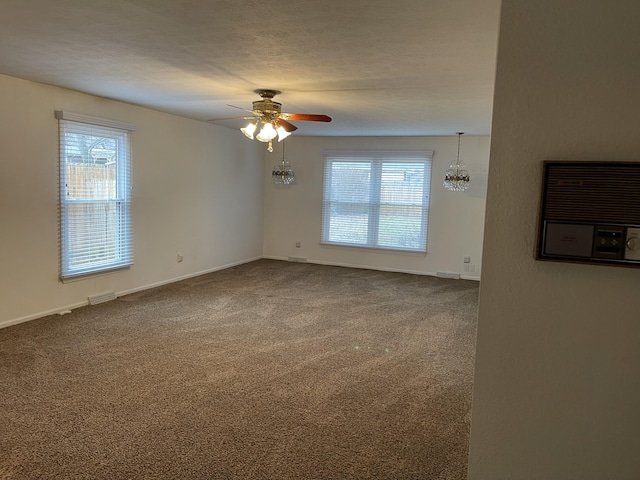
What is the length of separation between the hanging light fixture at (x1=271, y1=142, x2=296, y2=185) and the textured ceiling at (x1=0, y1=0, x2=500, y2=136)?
2967 mm

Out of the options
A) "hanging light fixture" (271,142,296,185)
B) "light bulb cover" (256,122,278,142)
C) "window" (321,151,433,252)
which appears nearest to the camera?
"light bulb cover" (256,122,278,142)

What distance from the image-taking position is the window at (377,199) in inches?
279

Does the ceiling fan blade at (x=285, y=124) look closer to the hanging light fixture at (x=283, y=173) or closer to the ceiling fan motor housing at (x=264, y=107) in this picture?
the ceiling fan motor housing at (x=264, y=107)

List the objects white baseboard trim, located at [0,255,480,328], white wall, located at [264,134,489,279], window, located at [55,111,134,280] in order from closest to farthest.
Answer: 1. white baseboard trim, located at [0,255,480,328]
2. window, located at [55,111,134,280]
3. white wall, located at [264,134,489,279]

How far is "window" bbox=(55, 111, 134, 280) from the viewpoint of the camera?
14.7 ft

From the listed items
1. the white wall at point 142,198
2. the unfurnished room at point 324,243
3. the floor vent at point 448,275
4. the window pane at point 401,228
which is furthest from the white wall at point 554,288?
the window pane at point 401,228

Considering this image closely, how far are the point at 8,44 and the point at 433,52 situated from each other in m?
2.75

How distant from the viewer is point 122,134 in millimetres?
5035

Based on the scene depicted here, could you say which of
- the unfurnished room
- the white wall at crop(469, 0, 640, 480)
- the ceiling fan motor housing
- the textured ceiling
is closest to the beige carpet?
the unfurnished room

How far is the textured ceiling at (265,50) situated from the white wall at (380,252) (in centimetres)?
226

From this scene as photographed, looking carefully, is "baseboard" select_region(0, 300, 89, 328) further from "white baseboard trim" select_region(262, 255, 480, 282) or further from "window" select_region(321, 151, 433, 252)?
"window" select_region(321, 151, 433, 252)

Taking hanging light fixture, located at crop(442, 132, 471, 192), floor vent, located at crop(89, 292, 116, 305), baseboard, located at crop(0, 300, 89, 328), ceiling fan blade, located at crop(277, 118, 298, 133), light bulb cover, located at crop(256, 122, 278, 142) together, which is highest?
ceiling fan blade, located at crop(277, 118, 298, 133)

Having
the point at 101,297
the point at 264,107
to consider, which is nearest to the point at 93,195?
the point at 101,297

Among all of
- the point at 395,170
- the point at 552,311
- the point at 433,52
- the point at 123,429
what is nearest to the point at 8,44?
the point at 123,429
